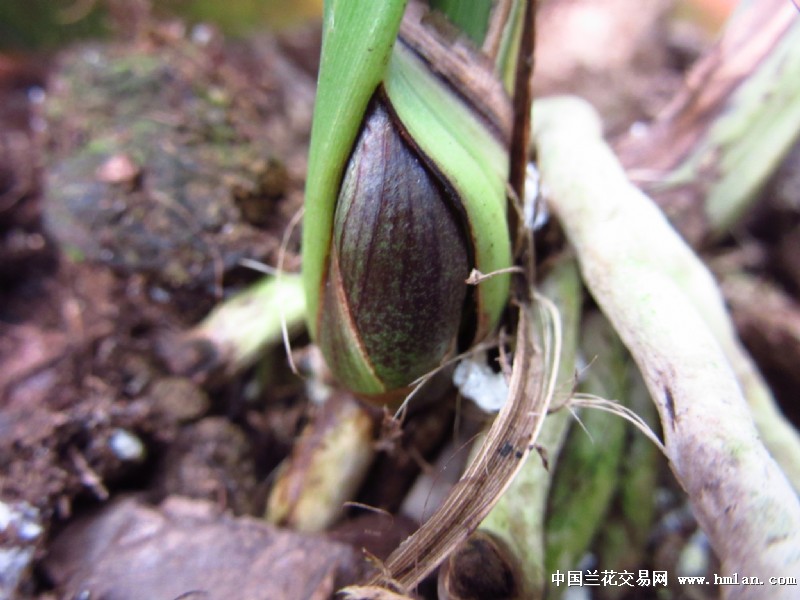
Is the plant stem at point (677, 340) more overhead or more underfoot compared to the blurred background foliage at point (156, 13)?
more underfoot

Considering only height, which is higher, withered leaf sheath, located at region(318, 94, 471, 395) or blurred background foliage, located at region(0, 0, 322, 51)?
blurred background foliage, located at region(0, 0, 322, 51)

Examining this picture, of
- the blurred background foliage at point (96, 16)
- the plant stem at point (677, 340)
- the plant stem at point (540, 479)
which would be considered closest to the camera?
the plant stem at point (677, 340)

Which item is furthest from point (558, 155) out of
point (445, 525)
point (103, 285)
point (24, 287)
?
point (24, 287)

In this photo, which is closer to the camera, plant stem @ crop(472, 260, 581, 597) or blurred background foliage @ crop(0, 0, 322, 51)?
plant stem @ crop(472, 260, 581, 597)

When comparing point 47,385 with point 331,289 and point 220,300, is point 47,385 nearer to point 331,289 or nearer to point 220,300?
point 220,300

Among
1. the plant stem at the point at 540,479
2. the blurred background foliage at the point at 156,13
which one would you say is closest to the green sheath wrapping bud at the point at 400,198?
the plant stem at the point at 540,479

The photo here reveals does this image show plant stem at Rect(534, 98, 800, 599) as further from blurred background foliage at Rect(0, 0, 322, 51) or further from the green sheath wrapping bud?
blurred background foliage at Rect(0, 0, 322, 51)

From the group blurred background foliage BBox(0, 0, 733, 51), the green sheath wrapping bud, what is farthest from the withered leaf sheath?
blurred background foliage BBox(0, 0, 733, 51)

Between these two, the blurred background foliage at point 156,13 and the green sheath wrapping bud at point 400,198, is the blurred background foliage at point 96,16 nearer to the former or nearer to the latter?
the blurred background foliage at point 156,13

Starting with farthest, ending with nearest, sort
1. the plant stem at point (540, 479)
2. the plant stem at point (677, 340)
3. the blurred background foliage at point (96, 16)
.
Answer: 1. the blurred background foliage at point (96, 16)
2. the plant stem at point (540, 479)
3. the plant stem at point (677, 340)
